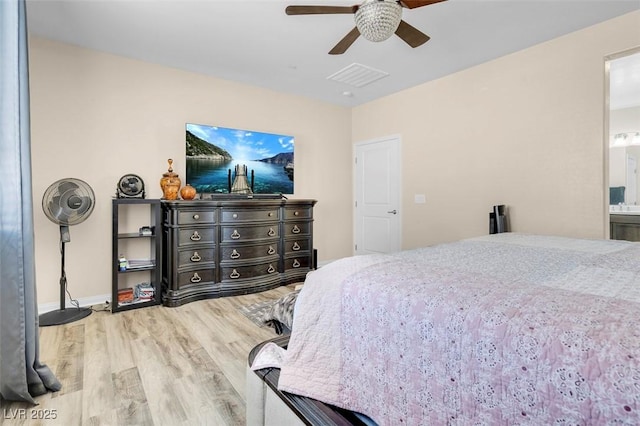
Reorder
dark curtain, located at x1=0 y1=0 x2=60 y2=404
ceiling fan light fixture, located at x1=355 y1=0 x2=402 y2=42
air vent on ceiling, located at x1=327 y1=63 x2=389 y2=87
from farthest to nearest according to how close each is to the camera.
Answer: air vent on ceiling, located at x1=327 y1=63 x2=389 y2=87, ceiling fan light fixture, located at x1=355 y1=0 x2=402 y2=42, dark curtain, located at x1=0 y1=0 x2=60 y2=404

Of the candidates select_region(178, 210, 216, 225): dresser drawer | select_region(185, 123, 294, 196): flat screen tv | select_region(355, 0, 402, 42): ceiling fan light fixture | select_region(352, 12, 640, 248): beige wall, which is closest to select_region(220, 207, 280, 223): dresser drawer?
select_region(178, 210, 216, 225): dresser drawer

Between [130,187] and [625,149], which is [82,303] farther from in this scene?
[625,149]

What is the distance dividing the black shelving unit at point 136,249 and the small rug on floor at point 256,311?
922 millimetres

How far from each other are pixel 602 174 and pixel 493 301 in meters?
2.83

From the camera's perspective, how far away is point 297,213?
13.1 feet

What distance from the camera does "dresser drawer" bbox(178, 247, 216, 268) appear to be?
3150 millimetres

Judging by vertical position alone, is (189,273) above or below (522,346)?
below

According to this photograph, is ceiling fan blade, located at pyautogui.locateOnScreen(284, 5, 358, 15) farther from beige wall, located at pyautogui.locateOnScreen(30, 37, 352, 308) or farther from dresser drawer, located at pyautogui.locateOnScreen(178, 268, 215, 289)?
dresser drawer, located at pyautogui.locateOnScreen(178, 268, 215, 289)

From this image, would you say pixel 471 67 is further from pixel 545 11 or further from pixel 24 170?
pixel 24 170

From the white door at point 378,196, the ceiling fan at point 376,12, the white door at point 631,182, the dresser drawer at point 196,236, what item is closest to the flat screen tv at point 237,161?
the dresser drawer at point 196,236

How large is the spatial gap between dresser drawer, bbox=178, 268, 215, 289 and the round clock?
3.10 feet

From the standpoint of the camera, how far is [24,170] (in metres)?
1.63

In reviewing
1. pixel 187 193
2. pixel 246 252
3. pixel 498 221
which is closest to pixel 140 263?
pixel 187 193

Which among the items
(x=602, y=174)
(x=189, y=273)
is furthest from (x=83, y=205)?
(x=602, y=174)
